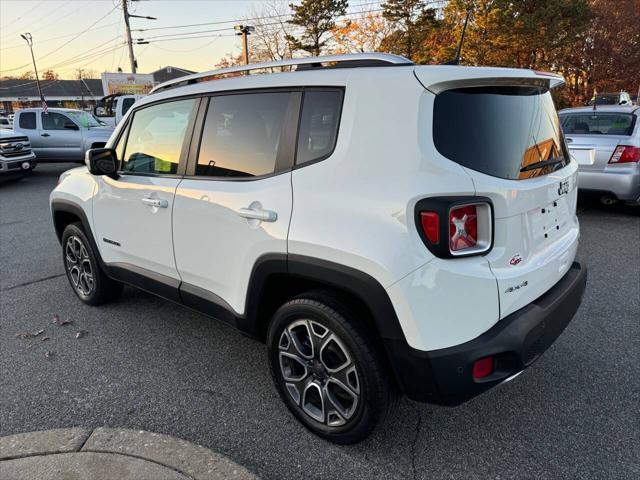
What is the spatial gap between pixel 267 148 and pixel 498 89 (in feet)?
3.91

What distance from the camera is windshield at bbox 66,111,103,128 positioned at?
13.1 meters

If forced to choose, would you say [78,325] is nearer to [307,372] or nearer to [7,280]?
[7,280]

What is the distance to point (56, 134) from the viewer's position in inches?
507

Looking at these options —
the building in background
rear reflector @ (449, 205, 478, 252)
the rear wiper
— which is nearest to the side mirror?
rear reflector @ (449, 205, 478, 252)

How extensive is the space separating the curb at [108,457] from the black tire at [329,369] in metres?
Result: 0.47

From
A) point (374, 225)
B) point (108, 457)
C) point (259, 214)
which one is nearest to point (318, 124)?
point (259, 214)

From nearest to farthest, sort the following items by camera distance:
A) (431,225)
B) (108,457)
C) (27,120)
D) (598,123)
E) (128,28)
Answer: (431,225)
(108,457)
(598,123)
(27,120)
(128,28)

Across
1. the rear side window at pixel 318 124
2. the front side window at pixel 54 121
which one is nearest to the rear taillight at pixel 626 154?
the rear side window at pixel 318 124

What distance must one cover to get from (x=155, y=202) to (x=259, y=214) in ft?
3.32

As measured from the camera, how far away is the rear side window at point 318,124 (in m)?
2.16

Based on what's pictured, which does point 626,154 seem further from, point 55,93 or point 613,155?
point 55,93

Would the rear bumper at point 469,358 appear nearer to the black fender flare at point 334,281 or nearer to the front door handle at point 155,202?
the black fender flare at point 334,281

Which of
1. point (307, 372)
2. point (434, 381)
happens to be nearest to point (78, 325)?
point (307, 372)

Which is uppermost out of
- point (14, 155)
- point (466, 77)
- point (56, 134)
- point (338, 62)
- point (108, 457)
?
point (338, 62)
